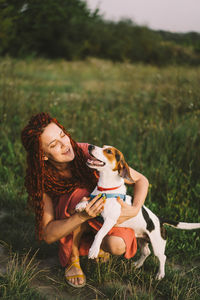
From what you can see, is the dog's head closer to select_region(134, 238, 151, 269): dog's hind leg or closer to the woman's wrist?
the woman's wrist

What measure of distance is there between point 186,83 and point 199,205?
355 centimetres

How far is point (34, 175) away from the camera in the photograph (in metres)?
2.40

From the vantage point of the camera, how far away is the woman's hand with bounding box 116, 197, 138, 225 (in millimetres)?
2076

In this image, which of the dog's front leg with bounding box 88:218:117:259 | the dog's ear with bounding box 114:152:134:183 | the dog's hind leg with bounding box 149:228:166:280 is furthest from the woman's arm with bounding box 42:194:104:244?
the dog's hind leg with bounding box 149:228:166:280

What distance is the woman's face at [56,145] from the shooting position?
7.67 feet

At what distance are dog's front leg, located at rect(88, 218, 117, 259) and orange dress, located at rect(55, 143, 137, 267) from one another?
33cm

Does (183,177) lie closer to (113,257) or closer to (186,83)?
(113,257)

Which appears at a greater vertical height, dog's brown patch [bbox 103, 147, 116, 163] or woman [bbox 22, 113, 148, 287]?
dog's brown patch [bbox 103, 147, 116, 163]

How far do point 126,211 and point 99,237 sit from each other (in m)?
0.30

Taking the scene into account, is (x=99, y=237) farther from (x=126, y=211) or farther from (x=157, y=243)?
(x=157, y=243)

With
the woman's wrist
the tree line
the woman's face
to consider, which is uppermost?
the woman's face

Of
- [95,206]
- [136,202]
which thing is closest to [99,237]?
[95,206]

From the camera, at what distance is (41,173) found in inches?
93.4

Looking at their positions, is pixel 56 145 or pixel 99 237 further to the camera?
pixel 56 145
